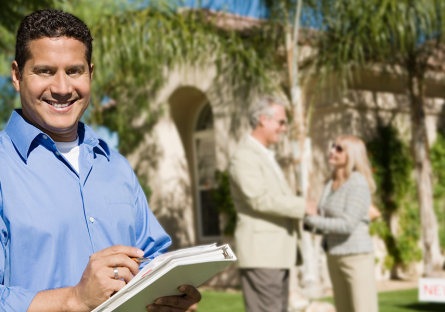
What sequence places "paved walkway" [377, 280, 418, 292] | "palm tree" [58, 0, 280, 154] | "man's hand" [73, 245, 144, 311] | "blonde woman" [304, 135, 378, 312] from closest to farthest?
1. "man's hand" [73, 245, 144, 311]
2. "blonde woman" [304, 135, 378, 312]
3. "palm tree" [58, 0, 280, 154]
4. "paved walkway" [377, 280, 418, 292]

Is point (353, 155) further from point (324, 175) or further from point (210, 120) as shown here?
point (210, 120)

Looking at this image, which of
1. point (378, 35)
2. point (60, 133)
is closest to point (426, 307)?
point (378, 35)

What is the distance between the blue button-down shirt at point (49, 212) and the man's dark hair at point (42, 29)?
0.62 ft

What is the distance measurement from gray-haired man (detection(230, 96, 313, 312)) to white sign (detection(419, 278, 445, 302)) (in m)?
1.27

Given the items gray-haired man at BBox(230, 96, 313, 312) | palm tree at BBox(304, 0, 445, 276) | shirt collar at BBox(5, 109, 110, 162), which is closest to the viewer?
shirt collar at BBox(5, 109, 110, 162)

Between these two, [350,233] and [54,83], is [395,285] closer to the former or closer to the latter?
[350,233]

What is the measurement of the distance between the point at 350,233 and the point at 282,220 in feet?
1.83

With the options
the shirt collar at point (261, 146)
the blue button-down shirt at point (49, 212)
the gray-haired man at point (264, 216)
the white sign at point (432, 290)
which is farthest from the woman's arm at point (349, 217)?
the blue button-down shirt at point (49, 212)

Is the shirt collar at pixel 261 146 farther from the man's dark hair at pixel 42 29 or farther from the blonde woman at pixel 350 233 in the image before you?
the man's dark hair at pixel 42 29

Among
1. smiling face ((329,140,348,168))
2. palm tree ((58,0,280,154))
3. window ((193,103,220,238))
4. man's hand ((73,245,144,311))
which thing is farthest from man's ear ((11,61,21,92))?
window ((193,103,220,238))

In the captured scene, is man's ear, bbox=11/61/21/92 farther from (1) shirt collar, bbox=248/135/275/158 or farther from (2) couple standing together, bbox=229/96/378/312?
(1) shirt collar, bbox=248/135/275/158

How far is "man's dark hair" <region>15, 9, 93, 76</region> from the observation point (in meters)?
1.55

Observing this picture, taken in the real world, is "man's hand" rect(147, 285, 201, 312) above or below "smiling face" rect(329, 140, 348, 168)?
below

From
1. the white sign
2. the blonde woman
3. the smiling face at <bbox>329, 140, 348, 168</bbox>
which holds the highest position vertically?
the smiling face at <bbox>329, 140, 348, 168</bbox>
